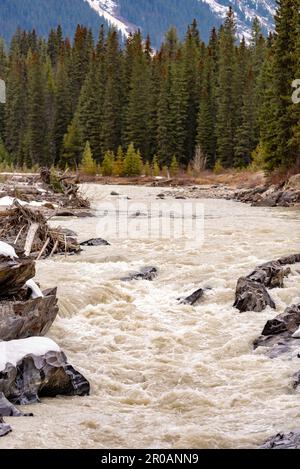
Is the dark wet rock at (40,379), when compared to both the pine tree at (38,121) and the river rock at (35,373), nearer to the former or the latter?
the river rock at (35,373)

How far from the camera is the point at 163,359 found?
8.91 meters

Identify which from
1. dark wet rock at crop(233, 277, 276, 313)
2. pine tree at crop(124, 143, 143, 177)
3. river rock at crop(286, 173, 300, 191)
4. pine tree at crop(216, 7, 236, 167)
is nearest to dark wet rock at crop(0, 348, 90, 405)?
dark wet rock at crop(233, 277, 276, 313)

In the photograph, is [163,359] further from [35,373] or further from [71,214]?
[71,214]

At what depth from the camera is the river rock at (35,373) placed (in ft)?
23.3

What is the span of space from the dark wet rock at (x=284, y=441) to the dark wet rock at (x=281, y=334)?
8.62 ft

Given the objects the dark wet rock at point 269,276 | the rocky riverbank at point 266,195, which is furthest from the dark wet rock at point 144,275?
the rocky riverbank at point 266,195

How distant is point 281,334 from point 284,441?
142 inches

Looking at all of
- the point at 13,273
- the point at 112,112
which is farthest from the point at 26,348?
the point at 112,112

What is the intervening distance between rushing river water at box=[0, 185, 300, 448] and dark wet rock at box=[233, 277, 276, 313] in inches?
7.8

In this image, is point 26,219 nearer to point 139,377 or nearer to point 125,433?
point 139,377

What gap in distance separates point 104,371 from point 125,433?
208cm

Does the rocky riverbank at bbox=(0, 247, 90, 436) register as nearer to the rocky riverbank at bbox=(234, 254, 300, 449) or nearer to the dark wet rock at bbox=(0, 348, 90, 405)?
the dark wet rock at bbox=(0, 348, 90, 405)

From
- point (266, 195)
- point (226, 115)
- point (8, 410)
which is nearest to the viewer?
point (8, 410)
